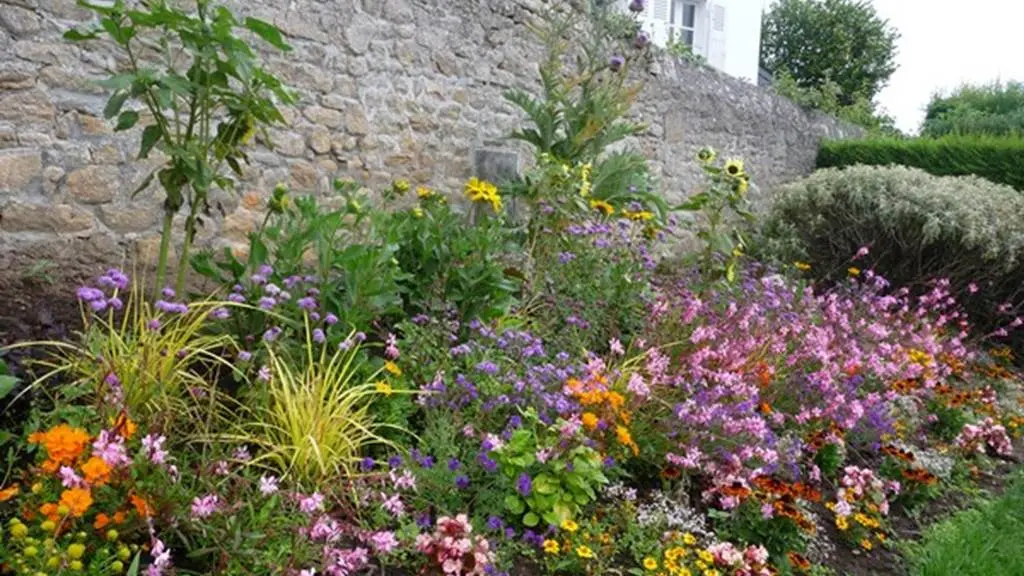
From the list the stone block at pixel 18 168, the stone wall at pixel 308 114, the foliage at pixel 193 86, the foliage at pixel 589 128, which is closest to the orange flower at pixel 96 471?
the foliage at pixel 193 86

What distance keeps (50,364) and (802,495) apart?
2766 mm

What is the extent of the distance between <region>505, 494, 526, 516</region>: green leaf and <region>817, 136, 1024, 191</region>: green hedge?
9520 millimetres

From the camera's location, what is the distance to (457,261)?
4480mm

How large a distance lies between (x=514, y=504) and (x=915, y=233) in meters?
7.15

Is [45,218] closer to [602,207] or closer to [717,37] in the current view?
[602,207]

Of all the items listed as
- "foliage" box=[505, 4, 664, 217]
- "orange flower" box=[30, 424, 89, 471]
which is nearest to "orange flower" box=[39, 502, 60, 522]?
"orange flower" box=[30, 424, 89, 471]

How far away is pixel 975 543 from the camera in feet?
13.0

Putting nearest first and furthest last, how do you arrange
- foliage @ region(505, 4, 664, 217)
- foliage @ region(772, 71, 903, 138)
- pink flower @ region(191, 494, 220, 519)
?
pink flower @ region(191, 494, 220, 519)
foliage @ region(505, 4, 664, 217)
foliage @ region(772, 71, 903, 138)

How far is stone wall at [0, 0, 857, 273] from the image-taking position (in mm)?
4371

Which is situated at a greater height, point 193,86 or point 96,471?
point 193,86

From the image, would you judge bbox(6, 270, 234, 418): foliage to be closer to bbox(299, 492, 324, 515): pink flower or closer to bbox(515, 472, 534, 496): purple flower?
bbox(299, 492, 324, 515): pink flower

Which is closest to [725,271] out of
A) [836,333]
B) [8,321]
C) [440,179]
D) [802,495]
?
[836,333]

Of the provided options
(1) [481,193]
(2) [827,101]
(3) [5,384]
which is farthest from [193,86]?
(2) [827,101]

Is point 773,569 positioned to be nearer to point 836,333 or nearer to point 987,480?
point 987,480
